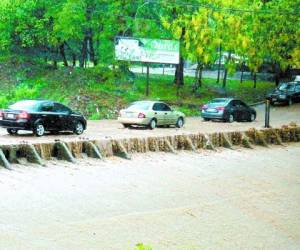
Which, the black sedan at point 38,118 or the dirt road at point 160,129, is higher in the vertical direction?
the black sedan at point 38,118

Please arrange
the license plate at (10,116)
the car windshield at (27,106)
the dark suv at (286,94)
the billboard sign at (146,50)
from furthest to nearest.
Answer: the dark suv at (286,94) → the billboard sign at (146,50) → the car windshield at (27,106) → the license plate at (10,116)

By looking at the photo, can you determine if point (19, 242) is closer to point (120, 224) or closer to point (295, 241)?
point (120, 224)

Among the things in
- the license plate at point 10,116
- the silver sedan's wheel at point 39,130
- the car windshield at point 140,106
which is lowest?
the silver sedan's wheel at point 39,130

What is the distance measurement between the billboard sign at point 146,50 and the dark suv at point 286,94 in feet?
32.3

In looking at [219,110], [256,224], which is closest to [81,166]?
[256,224]

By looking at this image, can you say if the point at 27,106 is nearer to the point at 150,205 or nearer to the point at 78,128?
the point at 78,128

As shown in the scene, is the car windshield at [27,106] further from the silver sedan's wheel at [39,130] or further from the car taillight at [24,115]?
Answer: the silver sedan's wheel at [39,130]

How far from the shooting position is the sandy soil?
14.0m

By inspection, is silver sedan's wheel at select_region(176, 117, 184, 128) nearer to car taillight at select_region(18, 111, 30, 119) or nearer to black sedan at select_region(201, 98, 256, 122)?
black sedan at select_region(201, 98, 256, 122)

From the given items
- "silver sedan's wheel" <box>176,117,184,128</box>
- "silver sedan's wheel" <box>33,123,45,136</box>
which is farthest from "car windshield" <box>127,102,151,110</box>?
"silver sedan's wheel" <box>33,123,45,136</box>

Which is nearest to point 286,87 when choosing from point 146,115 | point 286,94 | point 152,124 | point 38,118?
point 286,94

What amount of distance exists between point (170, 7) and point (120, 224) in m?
31.0

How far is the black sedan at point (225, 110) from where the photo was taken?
36.2 meters

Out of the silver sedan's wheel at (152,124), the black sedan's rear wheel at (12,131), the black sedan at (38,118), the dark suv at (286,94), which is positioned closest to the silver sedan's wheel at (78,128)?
the black sedan at (38,118)
